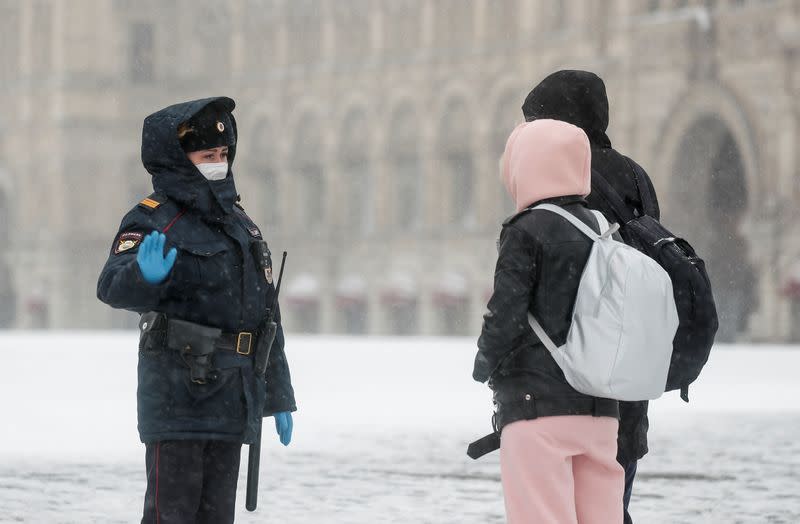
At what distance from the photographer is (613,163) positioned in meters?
5.80

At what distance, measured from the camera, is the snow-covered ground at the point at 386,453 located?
8.88 metres

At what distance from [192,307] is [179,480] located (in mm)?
550

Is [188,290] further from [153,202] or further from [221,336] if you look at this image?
[153,202]

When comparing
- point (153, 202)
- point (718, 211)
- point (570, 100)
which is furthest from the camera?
point (718, 211)

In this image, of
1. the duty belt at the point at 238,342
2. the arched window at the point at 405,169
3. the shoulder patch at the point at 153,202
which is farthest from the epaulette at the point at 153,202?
the arched window at the point at 405,169

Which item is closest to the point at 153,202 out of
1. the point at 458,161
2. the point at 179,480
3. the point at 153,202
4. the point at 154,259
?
the point at 153,202

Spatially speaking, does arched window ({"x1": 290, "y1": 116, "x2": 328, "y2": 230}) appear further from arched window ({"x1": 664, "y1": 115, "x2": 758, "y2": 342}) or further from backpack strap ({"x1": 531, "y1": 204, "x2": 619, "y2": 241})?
backpack strap ({"x1": 531, "y1": 204, "x2": 619, "y2": 241})

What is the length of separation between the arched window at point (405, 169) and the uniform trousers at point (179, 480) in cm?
4422

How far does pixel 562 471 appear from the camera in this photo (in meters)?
4.83

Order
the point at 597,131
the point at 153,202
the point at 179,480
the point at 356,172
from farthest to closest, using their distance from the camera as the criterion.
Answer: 1. the point at 356,172
2. the point at 597,131
3. the point at 153,202
4. the point at 179,480

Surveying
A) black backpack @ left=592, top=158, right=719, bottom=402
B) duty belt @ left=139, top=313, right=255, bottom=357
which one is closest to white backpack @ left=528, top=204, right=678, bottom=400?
black backpack @ left=592, top=158, right=719, bottom=402

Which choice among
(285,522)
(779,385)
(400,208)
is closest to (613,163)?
(285,522)

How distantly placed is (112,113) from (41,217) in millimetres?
4500

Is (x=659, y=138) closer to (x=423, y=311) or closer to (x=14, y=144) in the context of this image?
(x=423, y=311)
